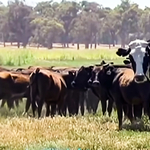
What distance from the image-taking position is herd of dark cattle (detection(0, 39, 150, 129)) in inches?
402

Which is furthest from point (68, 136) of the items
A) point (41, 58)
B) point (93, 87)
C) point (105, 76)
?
point (41, 58)

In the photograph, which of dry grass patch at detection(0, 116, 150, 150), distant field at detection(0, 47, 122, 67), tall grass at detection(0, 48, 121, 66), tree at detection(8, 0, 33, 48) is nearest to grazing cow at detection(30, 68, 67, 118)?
dry grass patch at detection(0, 116, 150, 150)

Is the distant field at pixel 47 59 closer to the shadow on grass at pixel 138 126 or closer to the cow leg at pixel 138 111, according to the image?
the cow leg at pixel 138 111

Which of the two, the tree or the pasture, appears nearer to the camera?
the pasture

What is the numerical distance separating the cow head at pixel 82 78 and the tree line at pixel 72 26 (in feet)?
158

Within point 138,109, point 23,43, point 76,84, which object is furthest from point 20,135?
point 23,43

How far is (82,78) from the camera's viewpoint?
15.8 m

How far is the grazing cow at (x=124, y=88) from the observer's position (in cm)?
1036

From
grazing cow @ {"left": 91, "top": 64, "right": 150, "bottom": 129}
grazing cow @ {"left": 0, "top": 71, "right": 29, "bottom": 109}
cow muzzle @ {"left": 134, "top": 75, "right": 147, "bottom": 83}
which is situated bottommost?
grazing cow @ {"left": 0, "top": 71, "right": 29, "bottom": 109}

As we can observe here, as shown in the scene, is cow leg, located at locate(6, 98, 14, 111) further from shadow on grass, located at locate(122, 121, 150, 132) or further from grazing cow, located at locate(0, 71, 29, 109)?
shadow on grass, located at locate(122, 121, 150, 132)

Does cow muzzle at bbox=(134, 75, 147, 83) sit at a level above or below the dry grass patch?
above

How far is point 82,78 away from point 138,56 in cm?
584

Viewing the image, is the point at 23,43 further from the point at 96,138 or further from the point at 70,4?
the point at 96,138

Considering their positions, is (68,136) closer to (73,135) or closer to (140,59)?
(73,135)
